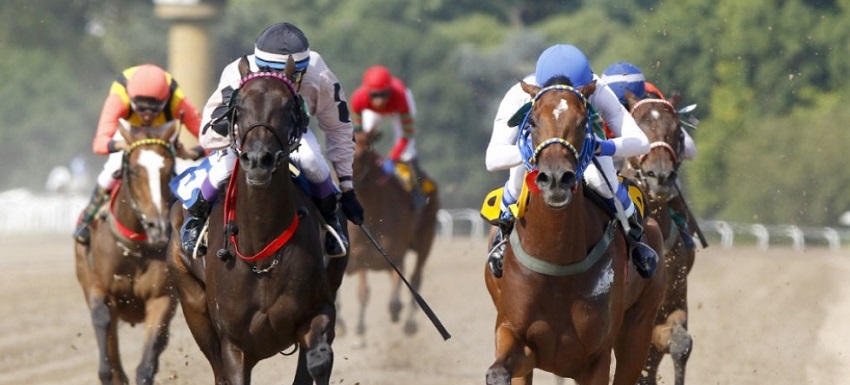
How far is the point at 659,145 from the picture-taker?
31.8 ft

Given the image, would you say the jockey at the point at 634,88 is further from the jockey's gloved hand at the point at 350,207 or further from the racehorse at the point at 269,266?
the racehorse at the point at 269,266

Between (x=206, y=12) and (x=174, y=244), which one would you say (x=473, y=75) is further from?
(x=174, y=244)

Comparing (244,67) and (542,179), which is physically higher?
(244,67)

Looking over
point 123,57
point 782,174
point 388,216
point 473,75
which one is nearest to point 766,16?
point 782,174

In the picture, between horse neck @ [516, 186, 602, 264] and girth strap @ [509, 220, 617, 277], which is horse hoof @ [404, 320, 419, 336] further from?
horse neck @ [516, 186, 602, 264]

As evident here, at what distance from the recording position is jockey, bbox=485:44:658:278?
7.68m

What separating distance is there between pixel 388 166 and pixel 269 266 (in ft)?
26.3

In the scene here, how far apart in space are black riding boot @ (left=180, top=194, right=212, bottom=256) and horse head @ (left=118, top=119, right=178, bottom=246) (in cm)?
187

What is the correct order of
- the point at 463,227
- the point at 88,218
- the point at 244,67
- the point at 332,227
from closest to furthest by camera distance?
1. the point at 244,67
2. the point at 332,227
3. the point at 88,218
4. the point at 463,227

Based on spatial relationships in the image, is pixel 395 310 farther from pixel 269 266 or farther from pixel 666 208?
pixel 269 266

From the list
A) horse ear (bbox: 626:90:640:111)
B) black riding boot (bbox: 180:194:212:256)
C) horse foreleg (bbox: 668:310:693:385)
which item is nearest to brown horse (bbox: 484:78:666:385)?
black riding boot (bbox: 180:194:212:256)

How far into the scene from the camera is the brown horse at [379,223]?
15.3 m

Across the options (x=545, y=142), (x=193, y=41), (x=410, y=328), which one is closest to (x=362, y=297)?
(x=410, y=328)

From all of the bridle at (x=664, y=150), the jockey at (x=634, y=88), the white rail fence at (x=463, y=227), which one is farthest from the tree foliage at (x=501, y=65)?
the bridle at (x=664, y=150)
